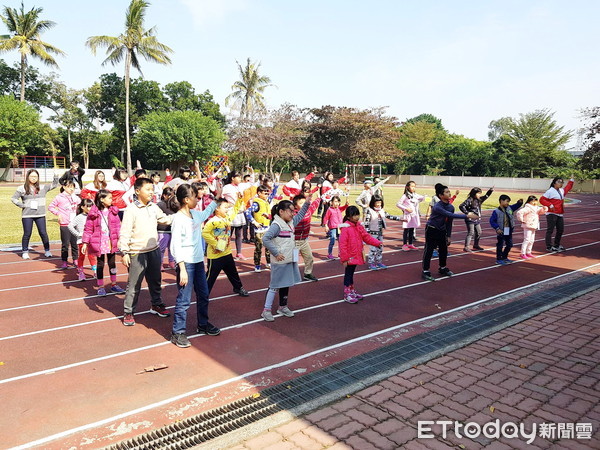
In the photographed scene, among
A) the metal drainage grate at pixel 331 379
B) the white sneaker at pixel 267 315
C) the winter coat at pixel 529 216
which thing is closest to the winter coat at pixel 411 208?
the winter coat at pixel 529 216

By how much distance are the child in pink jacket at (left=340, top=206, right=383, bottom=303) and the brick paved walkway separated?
6.67ft

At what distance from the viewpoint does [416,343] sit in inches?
203

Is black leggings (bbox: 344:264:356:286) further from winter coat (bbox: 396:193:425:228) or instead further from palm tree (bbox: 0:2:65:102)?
palm tree (bbox: 0:2:65:102)

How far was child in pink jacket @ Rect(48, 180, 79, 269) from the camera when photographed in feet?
27.6

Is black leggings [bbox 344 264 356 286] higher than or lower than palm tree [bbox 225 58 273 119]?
lower

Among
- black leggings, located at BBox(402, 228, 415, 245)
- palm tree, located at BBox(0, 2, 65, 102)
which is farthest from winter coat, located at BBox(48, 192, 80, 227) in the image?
palm tree, located at BBox(0, 2, 65, 102)

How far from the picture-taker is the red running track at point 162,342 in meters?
3.63

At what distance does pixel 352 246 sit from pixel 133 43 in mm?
32863

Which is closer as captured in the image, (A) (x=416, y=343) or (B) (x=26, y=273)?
(A) (x=416, y=343)

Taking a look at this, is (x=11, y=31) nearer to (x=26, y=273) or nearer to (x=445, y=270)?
(x=26, y=273)

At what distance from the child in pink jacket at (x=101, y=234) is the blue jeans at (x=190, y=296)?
7.73 ft

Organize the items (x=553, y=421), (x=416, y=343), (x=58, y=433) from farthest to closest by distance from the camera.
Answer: (x=416, y=343) < (x=553, y=421) < (x=58, y=433)

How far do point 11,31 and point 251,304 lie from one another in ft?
142

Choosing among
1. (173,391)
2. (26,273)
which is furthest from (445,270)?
(26,273)
